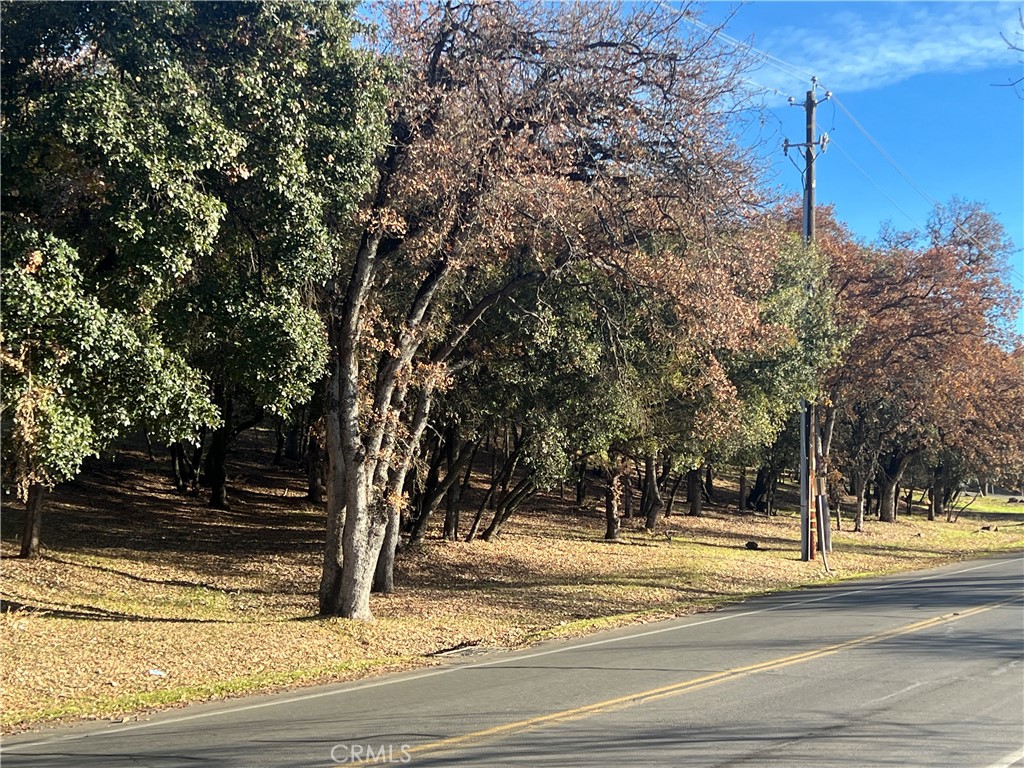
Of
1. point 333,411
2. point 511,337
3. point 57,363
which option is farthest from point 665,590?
point 57,363

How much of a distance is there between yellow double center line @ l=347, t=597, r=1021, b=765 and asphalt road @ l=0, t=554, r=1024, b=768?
3 centimetres

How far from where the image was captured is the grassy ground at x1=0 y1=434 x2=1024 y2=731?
11024 millimetres

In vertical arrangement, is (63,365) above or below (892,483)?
above

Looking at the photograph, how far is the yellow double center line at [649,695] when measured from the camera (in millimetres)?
7102

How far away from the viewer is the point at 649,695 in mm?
8852

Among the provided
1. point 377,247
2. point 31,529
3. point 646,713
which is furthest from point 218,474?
point 646,713

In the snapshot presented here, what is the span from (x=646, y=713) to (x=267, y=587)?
40.7 feet

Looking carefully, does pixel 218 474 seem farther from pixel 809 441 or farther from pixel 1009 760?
pixel 1009 760

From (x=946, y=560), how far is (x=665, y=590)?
13.4 m

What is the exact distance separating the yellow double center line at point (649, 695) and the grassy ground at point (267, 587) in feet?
12.0

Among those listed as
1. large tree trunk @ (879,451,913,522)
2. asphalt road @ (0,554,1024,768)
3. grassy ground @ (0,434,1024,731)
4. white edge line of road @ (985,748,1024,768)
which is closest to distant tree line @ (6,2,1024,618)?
grassy ground @ (0,434,1024,731)

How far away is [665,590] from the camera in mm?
20312

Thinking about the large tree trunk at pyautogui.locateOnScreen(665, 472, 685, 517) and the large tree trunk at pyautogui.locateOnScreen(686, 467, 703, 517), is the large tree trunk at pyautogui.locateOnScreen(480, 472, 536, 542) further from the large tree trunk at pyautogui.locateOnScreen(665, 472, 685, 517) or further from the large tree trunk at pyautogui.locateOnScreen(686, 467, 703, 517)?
the large tree trunk at pyautogui.locateOnScreen(686, 467, 703, 517)

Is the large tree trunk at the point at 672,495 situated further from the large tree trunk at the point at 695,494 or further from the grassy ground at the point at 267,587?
the large tree trunk at the point at 695,494
